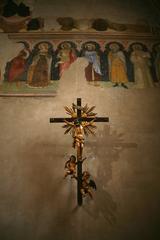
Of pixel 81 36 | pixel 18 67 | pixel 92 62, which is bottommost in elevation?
pixel 18 67

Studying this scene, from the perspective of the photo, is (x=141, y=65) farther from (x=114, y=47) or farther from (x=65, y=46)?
(x=65, y=46)

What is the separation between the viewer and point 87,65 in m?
7.25

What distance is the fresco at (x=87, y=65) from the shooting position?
22.9 ft

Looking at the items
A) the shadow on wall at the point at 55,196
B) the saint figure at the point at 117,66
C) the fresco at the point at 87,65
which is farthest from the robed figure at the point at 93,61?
the shadow on wall at the point at 55,196

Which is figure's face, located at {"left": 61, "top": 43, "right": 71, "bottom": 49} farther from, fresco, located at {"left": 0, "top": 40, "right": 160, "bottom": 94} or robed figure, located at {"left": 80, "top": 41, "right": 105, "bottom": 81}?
robed figure, located at {"left": 80, "top": 41, "right": 105, "bottom": 81}

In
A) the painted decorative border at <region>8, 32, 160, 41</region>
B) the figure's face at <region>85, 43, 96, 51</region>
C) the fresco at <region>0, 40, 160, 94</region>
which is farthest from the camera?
the painted decorative border at <region>8, 32, 160, 41</region>

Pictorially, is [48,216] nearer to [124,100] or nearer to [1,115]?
[1,115]

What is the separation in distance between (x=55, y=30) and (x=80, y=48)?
31.0 inches

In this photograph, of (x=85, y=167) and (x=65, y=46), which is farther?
(x=65, y=46)

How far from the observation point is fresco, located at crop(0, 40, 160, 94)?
6.98m

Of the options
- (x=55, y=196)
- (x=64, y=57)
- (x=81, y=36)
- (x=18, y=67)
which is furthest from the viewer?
(x=81, y=36)

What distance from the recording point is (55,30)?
7.75m

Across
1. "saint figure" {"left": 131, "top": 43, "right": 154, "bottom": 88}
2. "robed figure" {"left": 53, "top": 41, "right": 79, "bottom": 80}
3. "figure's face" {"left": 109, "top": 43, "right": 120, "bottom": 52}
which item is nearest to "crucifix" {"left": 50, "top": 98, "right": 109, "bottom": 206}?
"robed figure" {"left": 53, "top": 41, "right": 79, "bottom": 80}

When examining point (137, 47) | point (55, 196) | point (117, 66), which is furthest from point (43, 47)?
point (55, 196)
